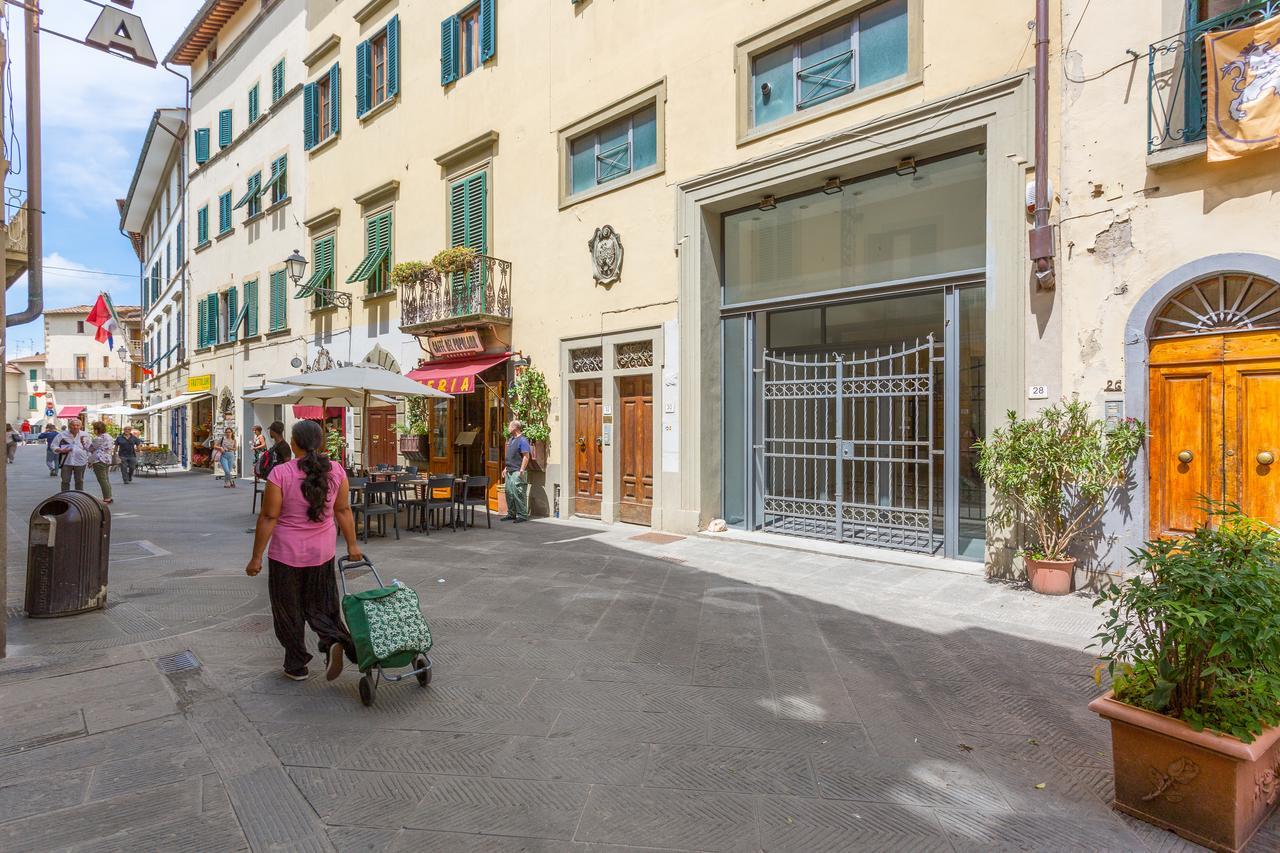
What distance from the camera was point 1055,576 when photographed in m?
6.69

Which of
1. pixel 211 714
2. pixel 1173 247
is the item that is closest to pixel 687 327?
pixel 1173 247

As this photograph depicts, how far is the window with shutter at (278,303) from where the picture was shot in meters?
20.5

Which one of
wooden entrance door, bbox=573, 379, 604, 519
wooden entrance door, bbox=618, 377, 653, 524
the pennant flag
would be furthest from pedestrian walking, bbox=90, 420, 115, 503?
the pennant flag

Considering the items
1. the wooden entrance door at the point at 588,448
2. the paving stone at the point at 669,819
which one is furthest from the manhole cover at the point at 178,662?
the wooden entrance door at the point at 588,448

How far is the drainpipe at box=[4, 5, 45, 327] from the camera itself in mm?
5609

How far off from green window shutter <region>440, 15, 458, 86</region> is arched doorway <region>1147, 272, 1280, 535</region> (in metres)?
13.0

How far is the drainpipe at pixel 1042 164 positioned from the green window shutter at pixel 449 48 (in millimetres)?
11011

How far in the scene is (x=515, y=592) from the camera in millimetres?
6855

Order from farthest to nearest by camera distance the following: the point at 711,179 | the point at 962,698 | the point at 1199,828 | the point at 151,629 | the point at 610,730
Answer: the point at 711,179, the point at 151,629, the point at 962,698, the point at 610,730, the point at 1199,828

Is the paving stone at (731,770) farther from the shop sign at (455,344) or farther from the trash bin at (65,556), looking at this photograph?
the shop sign at (455,344)

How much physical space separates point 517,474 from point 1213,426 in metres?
9.03

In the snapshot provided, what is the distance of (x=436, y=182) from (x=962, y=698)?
14.1 meters

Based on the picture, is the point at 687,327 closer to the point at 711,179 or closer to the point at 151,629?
the point at 711,179

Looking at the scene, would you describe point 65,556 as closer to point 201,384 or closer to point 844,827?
point 844,827
